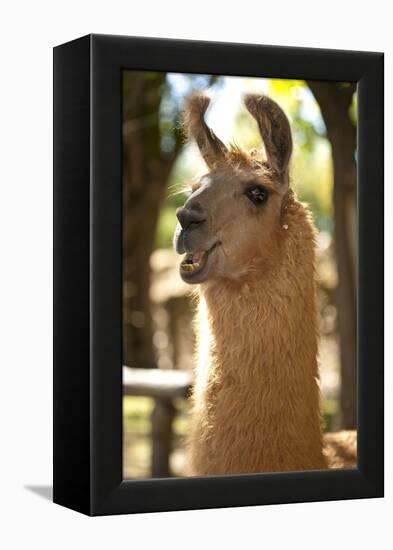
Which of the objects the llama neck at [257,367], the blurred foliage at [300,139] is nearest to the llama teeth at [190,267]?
the llama neck at [257,367]

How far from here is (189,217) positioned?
5.35 meters

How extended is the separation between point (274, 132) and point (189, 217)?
25.8 inches

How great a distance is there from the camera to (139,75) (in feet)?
26.6

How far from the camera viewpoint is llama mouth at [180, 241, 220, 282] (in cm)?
543

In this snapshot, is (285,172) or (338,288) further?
(338,288)

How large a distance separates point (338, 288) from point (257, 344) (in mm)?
1942

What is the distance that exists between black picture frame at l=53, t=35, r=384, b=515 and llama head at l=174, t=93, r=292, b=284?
0.29 metres

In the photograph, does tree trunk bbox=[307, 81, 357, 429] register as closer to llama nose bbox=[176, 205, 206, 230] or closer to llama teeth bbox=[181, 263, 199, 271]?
llama nose bbox=[176, 205, 206, 230]

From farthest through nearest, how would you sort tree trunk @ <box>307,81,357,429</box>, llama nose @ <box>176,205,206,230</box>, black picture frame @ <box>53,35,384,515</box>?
tree trunk @ <box>307,81,357,429</box> → llama nose @ <box>176,205,206,230</box> → black picture frame @ <box>53,35,384,515</box>

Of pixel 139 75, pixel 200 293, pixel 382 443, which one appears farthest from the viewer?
pixel 139 75

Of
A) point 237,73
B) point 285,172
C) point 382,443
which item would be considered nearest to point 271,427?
point 382,443

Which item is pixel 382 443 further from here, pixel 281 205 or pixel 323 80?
pixel 323 80

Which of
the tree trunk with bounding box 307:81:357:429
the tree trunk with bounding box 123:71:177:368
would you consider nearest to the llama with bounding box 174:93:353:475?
the tree trunk with bounding box 307:81:357:429

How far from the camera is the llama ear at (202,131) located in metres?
5.62
